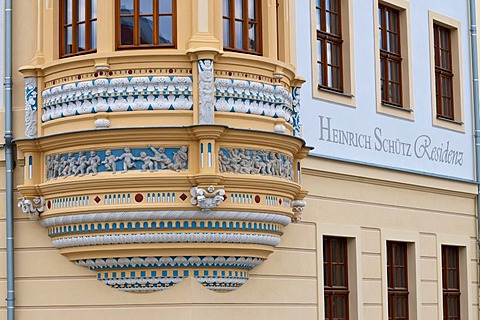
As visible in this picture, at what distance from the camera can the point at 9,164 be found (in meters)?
18.5

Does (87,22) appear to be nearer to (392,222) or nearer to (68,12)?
(68,12)

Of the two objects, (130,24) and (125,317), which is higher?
(130,24)

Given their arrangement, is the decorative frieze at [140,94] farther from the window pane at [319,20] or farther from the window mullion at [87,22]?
the window pane at [319,20]

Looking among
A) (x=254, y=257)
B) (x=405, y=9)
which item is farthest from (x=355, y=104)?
(x=254, y=257)

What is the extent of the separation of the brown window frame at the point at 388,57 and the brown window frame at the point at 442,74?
55.0 inches

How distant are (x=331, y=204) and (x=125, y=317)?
4477mm

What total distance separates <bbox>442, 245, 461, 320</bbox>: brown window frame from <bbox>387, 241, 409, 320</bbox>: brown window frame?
4.80 ft

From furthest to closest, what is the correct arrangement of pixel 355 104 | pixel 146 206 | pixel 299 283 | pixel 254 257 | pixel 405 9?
pixel 405 9 → pixel 355 104 → pixel 299 283 → pixel 254 257 → pixel 146 206

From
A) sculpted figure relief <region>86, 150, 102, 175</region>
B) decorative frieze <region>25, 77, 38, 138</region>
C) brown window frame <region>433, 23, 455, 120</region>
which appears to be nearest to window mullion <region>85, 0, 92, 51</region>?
decorative frieze <region>25, 77, 38, 138</region>

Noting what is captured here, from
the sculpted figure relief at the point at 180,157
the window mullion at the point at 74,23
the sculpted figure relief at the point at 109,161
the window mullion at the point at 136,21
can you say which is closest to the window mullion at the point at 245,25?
the window mullion at the point at 136,21

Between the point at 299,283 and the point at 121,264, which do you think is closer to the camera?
the point at 121,264

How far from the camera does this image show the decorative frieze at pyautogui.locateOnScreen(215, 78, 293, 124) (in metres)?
17.9

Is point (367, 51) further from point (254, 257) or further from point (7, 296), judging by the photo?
point (7, 296)

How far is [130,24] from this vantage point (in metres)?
18.1
